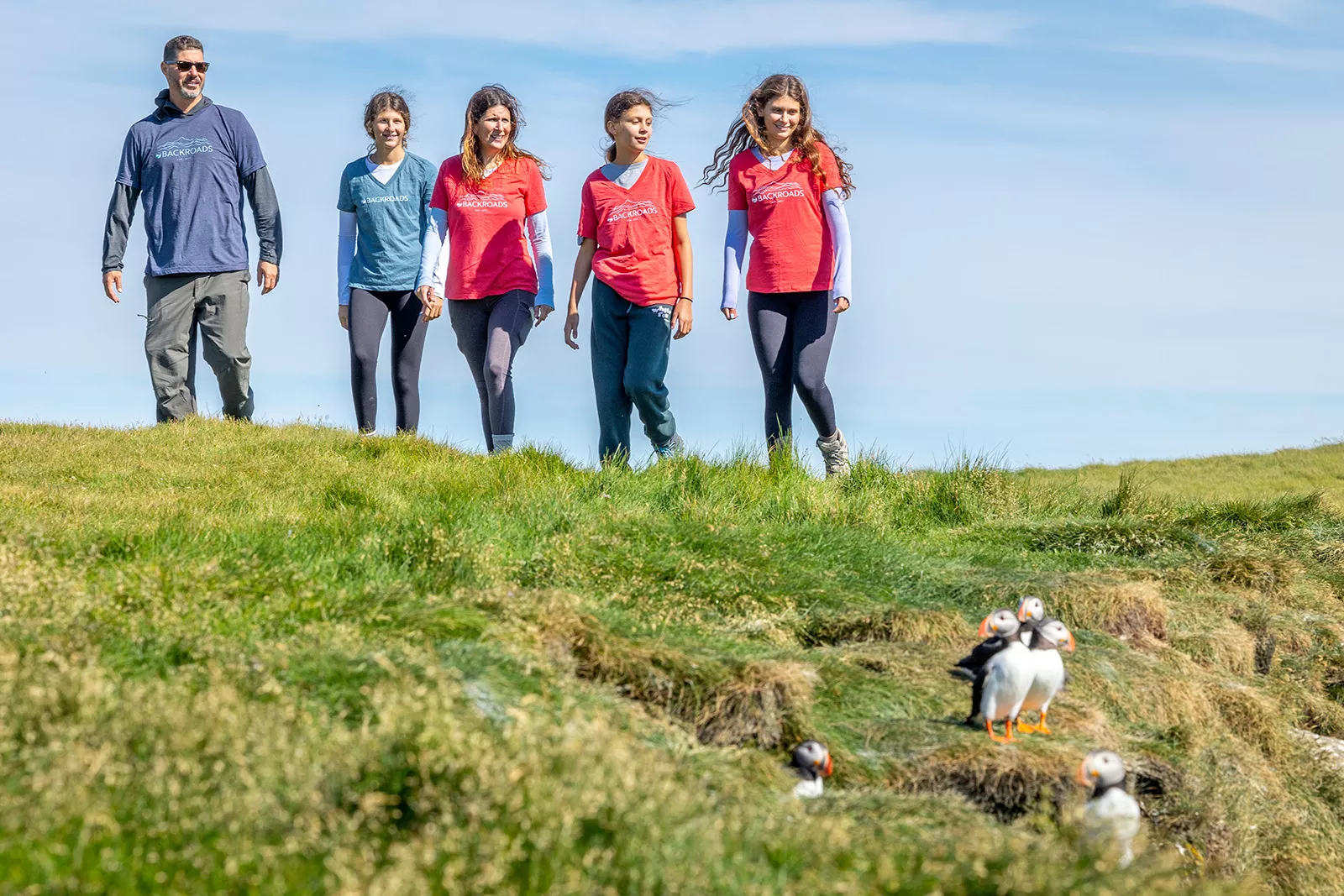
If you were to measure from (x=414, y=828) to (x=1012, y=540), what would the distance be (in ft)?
22.6

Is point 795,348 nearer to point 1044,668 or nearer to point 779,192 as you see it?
point 779,192

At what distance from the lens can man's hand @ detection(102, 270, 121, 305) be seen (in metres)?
12.0

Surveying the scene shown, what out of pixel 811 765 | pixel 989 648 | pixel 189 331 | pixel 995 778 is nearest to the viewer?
pixel 811 765

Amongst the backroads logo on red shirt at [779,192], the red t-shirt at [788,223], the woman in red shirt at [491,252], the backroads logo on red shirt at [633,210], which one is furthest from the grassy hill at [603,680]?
the backroads logo on red shirt at [779,192]

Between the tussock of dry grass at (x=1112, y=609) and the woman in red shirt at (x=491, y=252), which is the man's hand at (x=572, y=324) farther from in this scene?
the tussock of dry grass at (x=1112, y=609)

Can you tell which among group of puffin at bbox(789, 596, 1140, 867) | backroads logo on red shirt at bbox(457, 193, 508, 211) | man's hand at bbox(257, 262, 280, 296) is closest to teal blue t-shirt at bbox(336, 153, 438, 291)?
backroads logo on red shirt at bbox(457, 193, 508, 211)

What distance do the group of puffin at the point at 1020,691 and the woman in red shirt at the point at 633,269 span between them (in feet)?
16.3

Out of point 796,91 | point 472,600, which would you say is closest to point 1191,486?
point 796,91

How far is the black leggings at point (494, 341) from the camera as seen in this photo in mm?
10453

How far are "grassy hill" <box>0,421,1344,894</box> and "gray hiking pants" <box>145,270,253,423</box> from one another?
5.28 feet

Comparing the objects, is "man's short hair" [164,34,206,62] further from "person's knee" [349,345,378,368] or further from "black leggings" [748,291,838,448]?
"black leggings" [748,291,838,448]

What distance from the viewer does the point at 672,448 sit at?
10383mm

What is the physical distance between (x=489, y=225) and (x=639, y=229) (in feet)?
4.67

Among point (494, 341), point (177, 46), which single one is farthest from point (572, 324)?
point (177, 46)
